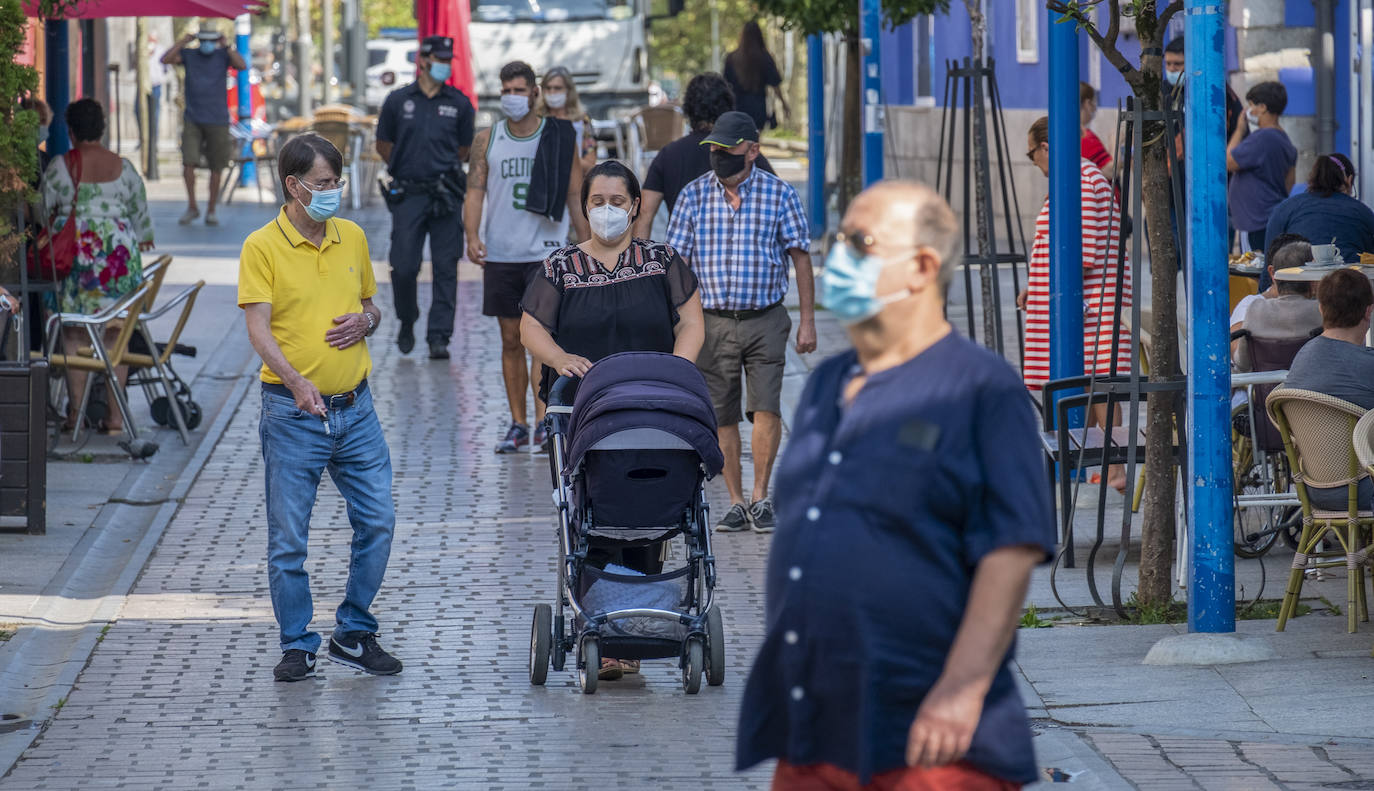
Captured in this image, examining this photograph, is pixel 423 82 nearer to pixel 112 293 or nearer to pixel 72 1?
pixel 112 293

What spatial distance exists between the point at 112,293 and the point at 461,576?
385cm

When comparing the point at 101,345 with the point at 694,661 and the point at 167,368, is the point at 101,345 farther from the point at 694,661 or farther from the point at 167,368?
the point at 694,661

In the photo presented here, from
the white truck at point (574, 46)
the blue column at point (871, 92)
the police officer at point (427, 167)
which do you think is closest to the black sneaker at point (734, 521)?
the police officer at point (427, 167)

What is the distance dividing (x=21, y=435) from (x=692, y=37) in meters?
54.4

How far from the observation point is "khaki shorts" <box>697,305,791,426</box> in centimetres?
909

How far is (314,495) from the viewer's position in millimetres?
6664

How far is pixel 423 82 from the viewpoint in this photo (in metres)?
13.9

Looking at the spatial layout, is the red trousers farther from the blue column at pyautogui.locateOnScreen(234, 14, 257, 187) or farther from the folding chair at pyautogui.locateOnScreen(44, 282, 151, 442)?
the blue column at pyautogui.locateOnScreen(234, 14, 257, 187)

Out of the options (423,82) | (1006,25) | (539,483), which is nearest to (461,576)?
(539,483)

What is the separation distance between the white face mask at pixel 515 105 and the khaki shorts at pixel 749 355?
2703 millimetres

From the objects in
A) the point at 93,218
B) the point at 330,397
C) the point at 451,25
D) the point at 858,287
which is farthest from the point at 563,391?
the point at 451,25

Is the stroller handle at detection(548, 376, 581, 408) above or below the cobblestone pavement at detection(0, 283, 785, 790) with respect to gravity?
above

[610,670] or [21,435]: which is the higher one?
[21,435]

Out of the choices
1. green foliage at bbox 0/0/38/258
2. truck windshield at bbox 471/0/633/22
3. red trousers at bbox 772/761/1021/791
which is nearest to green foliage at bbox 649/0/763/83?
truck windshield at bbox 471/0/633/22
